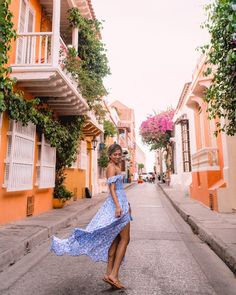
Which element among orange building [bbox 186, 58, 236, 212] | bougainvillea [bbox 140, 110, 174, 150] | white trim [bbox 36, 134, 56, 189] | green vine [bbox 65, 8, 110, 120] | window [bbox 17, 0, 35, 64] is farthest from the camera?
bougainvillea [bbox 140, 110, 174, 150]

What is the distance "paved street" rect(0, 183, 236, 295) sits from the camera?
3.42 m

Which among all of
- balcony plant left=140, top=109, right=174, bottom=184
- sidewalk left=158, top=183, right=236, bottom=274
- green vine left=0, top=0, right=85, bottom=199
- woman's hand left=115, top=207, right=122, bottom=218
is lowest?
sidewalk left=158, top=183, right=236, bottom=274

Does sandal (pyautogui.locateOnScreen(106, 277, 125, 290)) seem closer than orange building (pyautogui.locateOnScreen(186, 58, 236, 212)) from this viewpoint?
Yes

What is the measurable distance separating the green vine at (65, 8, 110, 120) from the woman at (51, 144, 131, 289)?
807 cm

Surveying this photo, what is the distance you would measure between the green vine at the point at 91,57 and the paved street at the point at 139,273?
7216mm

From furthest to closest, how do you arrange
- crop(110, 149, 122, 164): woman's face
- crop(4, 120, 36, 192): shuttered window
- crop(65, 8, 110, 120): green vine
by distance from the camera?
1. crop(65, 8, 110, 120): green vine
2. crop(4, 120, 36, 192): shuttered window
3. crop(110, 149, 122, 164): woman's face

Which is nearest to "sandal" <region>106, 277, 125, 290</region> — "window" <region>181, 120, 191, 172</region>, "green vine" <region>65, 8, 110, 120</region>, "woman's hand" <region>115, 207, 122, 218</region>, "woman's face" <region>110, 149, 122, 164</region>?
"woman's hand" <region>115, 207, 122, 218</region>

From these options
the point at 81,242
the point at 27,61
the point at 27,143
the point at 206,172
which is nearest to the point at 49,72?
the point at 27,61

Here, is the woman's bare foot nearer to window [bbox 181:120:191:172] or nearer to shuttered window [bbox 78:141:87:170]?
shuttered window [bbox 78:141:87:170]

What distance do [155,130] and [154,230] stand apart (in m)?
23.2

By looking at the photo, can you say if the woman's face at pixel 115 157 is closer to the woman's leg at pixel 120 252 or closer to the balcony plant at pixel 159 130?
the woman's leg at pixel 120 252

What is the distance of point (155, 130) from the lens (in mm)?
29953

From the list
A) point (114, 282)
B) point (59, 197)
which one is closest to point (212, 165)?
point (59, 197)

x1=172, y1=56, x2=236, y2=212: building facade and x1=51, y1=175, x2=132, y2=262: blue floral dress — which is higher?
x1=172, y1=56, x2=236, y2=212: building facade
